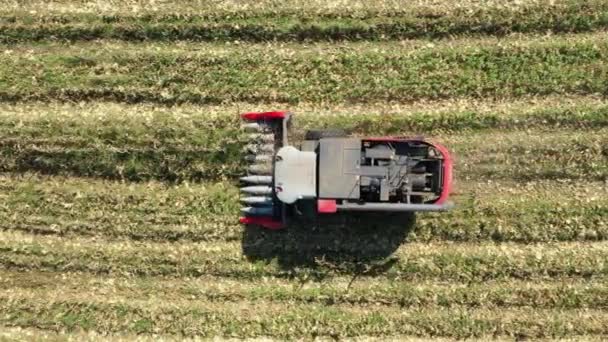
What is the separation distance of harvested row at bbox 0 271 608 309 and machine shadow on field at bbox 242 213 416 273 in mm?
514

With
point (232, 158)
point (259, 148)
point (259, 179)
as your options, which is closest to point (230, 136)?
point (232, 158)

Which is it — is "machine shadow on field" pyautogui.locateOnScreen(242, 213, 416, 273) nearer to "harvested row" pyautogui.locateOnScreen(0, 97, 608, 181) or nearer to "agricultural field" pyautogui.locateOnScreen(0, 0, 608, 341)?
"agricultural field" pyautogui.locateOnScreen(0, 0, 608, 341)

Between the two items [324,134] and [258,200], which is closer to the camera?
[324,134]

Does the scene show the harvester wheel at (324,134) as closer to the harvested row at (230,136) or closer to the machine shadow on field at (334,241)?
the harvested row at (230,136)

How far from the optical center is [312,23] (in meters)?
16.7

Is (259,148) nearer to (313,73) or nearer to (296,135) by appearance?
(296,135)

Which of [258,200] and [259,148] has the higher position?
[259,148]

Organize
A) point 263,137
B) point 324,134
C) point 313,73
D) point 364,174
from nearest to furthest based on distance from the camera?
1. point 364,174
2. point 324,134
3. point 263,137
4. point 313,73

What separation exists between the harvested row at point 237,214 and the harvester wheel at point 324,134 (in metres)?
2.13

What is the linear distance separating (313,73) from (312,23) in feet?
3.89

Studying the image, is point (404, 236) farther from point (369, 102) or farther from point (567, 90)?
point (567, 90)

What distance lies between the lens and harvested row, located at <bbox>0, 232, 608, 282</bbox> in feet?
54.1

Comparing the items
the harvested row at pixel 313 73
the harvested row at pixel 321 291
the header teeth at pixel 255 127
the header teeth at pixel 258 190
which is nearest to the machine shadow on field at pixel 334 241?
the harvested row at pixel 321 291

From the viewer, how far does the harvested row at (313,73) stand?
649 inches
